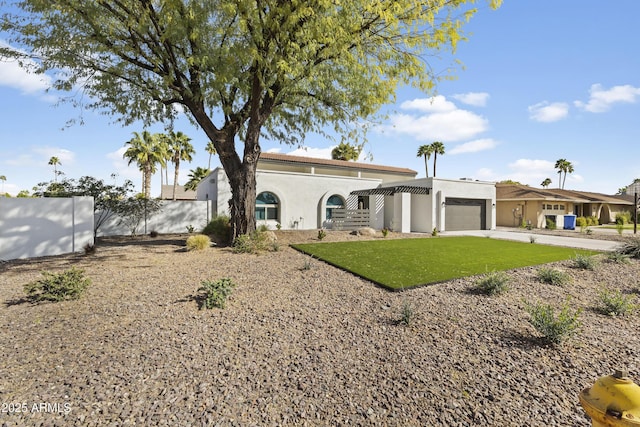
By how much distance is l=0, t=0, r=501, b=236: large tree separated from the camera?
27.4 ft

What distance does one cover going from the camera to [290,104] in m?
13.1

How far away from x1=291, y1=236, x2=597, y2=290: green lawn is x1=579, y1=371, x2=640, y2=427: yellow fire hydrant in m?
4.79

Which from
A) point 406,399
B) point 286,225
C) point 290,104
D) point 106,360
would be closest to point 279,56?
point 290,104

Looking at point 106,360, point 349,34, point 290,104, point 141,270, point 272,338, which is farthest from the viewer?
point 290,104

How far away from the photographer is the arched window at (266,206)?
20078 mm

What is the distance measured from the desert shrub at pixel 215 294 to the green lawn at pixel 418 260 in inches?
141

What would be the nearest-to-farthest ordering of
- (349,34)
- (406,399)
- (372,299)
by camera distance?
1. (406,399)
2. (372,299)
3. (349,34)

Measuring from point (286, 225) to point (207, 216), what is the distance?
18.8 ft

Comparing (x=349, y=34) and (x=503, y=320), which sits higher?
(x=349, y=34)

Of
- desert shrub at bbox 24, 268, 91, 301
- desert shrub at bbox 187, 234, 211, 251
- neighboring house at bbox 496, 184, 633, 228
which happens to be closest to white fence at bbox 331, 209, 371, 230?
desert shrub at bbox 187, 234, 211, 251

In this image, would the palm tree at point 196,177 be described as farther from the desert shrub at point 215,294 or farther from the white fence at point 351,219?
the desert shrub at point 215,294

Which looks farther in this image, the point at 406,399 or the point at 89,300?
the point at 89,300

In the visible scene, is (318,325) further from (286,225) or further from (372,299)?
(286,225)

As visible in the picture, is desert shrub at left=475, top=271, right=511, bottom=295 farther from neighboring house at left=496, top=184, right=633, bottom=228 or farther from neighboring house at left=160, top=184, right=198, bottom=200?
neighboring house at left=160, top=184, right=198, bottom=200
